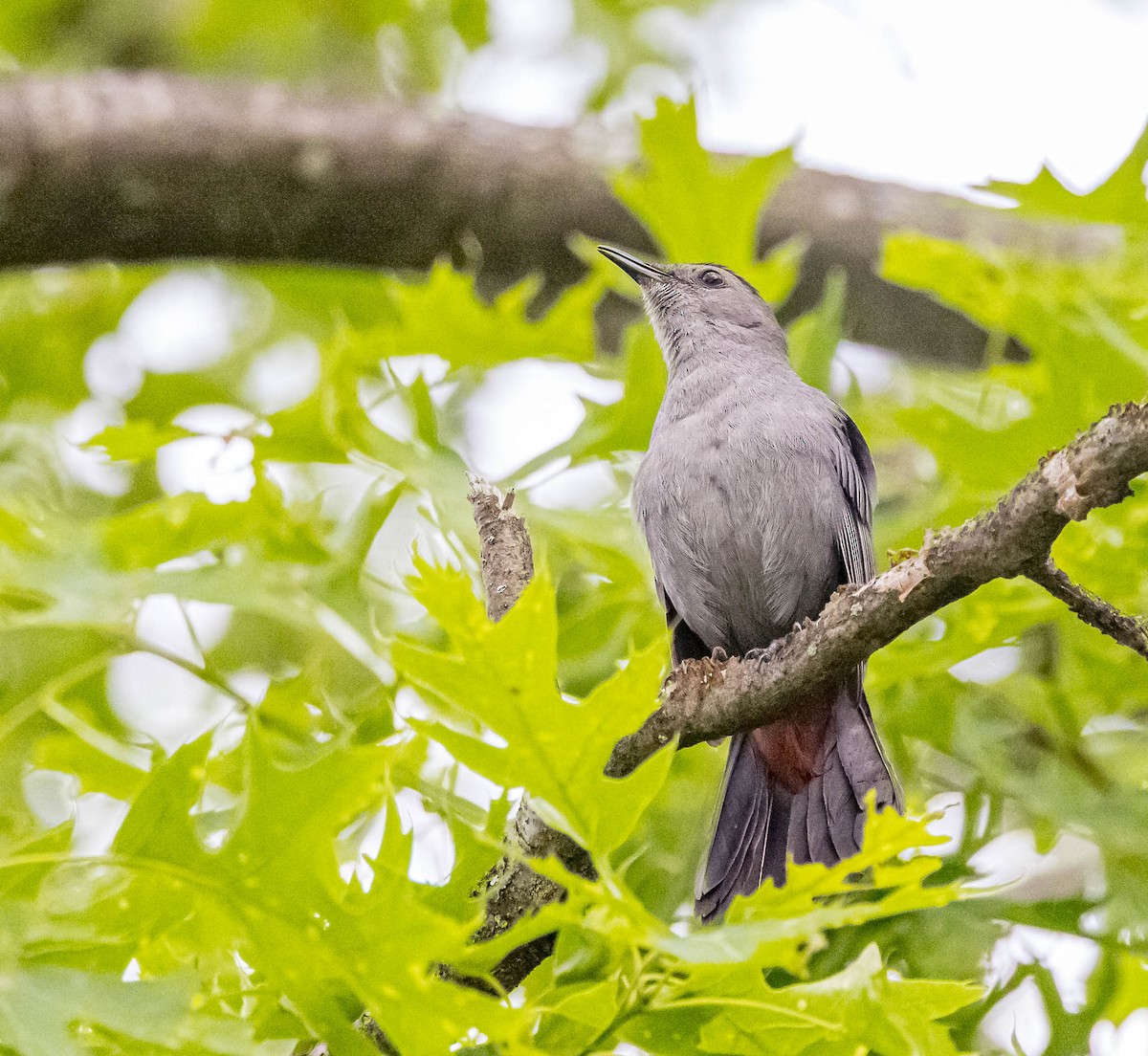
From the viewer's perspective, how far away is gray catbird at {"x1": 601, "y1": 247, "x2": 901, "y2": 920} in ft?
12.1

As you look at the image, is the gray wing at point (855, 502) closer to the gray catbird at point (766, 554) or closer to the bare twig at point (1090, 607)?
the gray catbird at point (766, 554)

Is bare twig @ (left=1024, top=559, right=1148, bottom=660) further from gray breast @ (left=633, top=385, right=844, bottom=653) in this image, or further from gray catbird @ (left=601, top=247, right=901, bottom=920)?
gray breast @ (left=633, top=385, right=844, bottom=653)

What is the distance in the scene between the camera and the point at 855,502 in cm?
425

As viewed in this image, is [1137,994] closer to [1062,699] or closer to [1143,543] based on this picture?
[1062,699]

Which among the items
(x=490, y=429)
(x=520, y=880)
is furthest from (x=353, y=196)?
(x=520, y=880)

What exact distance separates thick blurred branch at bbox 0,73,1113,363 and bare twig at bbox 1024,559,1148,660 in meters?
2.97

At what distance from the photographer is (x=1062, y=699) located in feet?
12.1

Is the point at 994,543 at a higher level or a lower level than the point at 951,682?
higher

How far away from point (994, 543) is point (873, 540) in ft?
6.32

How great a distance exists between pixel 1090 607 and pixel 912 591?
31cm

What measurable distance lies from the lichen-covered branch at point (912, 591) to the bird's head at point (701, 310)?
216 cm

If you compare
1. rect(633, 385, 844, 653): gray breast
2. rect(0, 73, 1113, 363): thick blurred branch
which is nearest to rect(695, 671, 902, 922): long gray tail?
rect(633, 385, 844, 653): gray breast

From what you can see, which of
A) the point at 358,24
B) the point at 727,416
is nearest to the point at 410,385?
the point at 727,416

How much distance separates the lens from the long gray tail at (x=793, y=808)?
354cm
